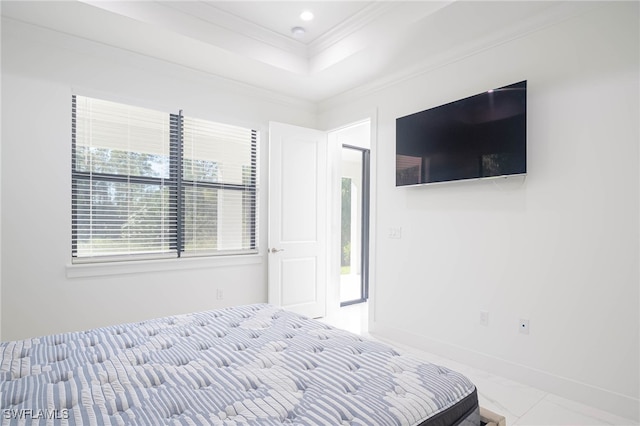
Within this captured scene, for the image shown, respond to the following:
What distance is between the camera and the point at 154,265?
318 centimetres

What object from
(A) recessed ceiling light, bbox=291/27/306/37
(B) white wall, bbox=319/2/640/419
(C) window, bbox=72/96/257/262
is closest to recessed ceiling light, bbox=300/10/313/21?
(A) recessed ceiling light, bbox=291/27/306/37

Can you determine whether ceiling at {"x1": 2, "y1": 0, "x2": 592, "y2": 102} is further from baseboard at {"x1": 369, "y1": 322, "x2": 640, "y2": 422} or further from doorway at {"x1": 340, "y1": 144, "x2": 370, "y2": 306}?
baseboard at {"x1": 369, "y1": 322, "x2": 640, "y2": 422}

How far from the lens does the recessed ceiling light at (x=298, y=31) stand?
2966mm

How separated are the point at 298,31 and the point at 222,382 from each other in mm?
2803

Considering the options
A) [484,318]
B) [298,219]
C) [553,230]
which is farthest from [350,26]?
[484,318]

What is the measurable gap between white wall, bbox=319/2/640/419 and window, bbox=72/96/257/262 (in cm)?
191

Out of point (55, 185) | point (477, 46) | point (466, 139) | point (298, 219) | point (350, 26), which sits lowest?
point (298, 219)

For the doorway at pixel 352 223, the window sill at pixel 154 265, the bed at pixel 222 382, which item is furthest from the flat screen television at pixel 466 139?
the doorway at pixel 352 223

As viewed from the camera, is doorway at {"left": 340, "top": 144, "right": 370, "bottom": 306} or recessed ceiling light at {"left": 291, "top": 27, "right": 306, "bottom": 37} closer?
recessed ceiling light at {"left": 291, "top": 27, "right": 306, "bottom": 37}

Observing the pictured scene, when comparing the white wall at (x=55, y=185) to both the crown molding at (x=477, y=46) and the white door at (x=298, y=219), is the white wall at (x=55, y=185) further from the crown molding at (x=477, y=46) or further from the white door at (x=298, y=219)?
the crown molding at (x=477, y=46)

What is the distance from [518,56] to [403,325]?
2494 mm

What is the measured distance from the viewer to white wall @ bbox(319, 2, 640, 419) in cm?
212

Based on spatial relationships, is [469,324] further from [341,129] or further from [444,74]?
[341,129]

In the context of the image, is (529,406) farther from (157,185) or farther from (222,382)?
(157,185)
